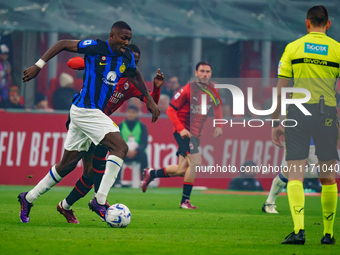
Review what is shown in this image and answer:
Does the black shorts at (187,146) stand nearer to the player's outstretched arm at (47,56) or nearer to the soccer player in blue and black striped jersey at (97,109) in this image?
the soccer player in blue and black striped jersey at (97,109)

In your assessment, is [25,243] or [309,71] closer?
[25,243]

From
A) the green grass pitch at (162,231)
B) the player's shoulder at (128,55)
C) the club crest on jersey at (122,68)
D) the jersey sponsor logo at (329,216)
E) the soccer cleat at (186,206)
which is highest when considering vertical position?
the player's shoulder at (128,55)

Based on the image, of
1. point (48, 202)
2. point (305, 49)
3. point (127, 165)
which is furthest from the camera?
point (127, 165)

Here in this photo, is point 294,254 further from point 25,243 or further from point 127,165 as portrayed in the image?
point 127,165

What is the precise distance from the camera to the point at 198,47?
52.9 ft

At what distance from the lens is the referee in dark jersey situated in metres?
6.22

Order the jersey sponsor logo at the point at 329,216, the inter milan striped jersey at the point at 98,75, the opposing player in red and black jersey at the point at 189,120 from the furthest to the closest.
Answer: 1. the opposing player in red and black jersey at the point at 189,120
2. the inter milan striped jersey at the point at 98,75
3. the jersey sponsor logo at the point at 329,216

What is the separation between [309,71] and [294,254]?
1.68 m

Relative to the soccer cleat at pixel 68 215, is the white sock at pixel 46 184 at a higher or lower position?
higher

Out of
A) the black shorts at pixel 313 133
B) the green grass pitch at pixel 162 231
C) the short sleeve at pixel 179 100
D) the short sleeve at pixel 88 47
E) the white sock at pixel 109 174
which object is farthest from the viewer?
the short sleeve at pixel 179 100

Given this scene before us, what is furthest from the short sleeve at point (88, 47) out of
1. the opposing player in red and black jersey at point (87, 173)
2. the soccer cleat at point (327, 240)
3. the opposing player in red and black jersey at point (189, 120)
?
the opposing player in red and black jersey at point (189, 120)

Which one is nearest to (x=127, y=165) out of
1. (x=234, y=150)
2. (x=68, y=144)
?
(x=234, y=150)

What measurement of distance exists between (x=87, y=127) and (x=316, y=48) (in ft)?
8.40

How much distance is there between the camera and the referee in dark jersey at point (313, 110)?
6.22 m
